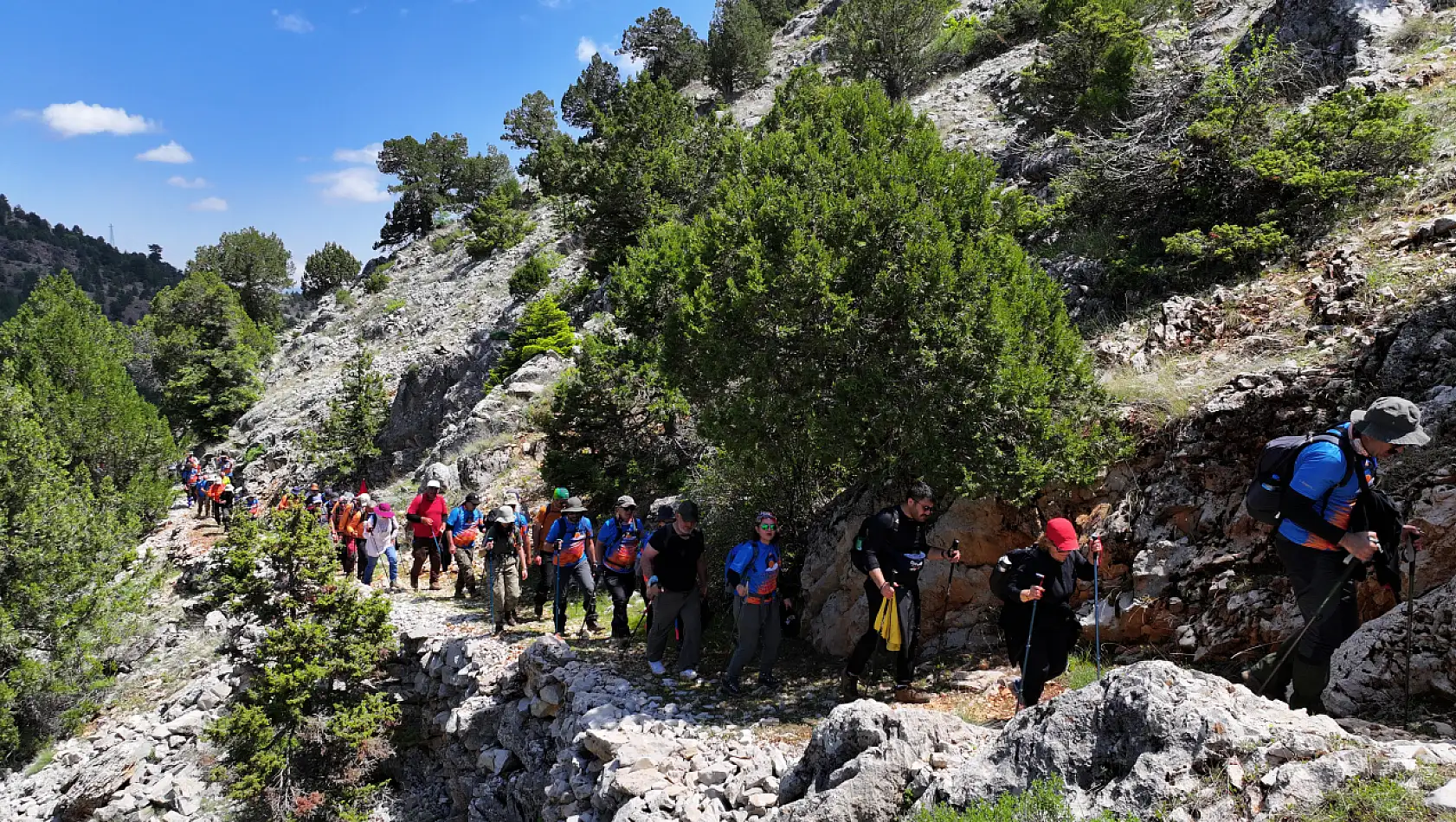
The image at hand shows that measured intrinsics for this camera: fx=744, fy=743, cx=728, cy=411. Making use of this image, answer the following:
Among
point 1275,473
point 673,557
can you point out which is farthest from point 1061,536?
point 673,557

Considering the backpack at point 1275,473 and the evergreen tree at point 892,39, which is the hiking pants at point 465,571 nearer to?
the backpack at point 1275,473

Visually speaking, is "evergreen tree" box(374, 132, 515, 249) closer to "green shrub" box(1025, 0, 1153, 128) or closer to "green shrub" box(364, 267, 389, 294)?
"green shrub" box(364, 267, 389, 294)

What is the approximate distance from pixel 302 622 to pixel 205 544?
16917 millimetres

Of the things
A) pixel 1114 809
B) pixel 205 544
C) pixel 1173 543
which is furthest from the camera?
pixel 205 544

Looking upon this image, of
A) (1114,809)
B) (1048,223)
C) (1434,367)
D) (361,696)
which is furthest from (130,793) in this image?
(1048,223)

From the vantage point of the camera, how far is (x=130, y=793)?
10.8m

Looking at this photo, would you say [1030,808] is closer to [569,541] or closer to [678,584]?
[678,584]

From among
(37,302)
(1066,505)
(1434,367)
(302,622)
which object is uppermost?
(37,302)

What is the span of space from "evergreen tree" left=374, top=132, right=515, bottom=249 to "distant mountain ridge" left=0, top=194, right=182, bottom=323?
259 ft

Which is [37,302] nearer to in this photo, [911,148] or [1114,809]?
[911,148]

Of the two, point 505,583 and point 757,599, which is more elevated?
point 757,599

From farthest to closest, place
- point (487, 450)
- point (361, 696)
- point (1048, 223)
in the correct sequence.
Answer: point (487, 450) < point (1048, 223) < point (361, 696)

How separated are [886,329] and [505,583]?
20.2 ft

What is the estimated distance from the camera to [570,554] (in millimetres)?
9711
